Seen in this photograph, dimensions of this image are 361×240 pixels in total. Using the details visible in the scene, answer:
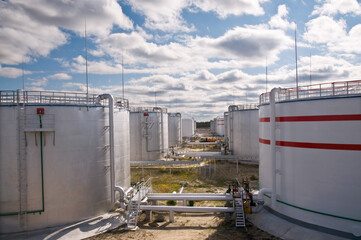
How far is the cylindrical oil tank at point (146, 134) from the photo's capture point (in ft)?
105

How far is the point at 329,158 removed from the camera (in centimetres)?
1291

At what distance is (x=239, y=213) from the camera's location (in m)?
15.3

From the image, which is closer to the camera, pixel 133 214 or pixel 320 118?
pixel 320 118

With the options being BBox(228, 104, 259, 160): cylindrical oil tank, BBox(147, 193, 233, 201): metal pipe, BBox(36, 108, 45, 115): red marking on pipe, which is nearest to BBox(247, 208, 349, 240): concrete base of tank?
BBox(147, 193, 233, 201): metal pipe

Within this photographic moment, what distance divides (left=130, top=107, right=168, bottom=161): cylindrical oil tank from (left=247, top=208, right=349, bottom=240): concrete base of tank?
19503mm

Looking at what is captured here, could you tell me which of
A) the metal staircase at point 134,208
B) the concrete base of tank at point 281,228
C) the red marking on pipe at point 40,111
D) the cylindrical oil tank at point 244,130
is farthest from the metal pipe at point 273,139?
the cylindrical oil tank at point 244,130

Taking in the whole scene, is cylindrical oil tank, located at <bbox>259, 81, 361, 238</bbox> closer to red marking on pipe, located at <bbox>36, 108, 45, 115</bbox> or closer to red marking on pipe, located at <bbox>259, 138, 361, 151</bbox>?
red marking on pipe, located at <bbox>259, 138, 361, 151</bbox>

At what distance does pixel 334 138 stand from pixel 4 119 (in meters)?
17.8

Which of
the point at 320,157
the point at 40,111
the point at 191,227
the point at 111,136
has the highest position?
the point at 40,111

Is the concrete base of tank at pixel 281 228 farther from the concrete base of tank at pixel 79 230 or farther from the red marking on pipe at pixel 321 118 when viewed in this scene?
the concrete base of tank at pixel 79 230

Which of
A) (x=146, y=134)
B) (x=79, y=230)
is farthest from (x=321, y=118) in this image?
(x=146, y=134)

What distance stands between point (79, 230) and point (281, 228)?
11504mm

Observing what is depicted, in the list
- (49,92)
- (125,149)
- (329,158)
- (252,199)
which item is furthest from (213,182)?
(49,92)

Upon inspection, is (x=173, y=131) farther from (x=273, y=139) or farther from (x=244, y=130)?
(x=273, y=139)
